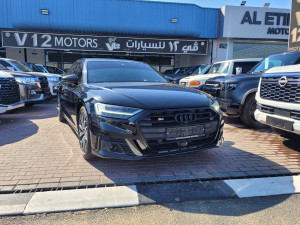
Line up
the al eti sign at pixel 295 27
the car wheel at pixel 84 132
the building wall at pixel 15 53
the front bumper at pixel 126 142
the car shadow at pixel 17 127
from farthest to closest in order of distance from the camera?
the building wall at pixel 15 53 < the al eti sign at pixel 295 27 < the car shadow at pixel 17 127 < the car wheel at pixel 84 132 < the front bumper at pixel 126 142

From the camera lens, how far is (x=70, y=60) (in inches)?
785

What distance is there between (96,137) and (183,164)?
4.56ft

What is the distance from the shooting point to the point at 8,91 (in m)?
6.04

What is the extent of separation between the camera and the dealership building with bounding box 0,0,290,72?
613 inches

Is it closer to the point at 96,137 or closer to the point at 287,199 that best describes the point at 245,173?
the point at 287,199

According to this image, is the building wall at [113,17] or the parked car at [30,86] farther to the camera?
the building wall at [113,17]

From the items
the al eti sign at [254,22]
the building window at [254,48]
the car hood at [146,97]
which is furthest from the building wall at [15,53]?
the car hood at [146,97]

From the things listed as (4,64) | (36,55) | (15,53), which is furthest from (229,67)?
(15,53)

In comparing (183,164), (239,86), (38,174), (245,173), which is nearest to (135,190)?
(183,164)

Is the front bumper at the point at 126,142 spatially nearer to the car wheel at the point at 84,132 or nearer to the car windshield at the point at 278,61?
the car wheel at the point at 84,132

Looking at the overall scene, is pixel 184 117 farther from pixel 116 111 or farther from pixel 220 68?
pixel 220 68

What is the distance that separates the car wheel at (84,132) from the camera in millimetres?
3255

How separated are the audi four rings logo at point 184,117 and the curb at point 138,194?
797mm

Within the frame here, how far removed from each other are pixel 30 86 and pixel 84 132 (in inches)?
209
